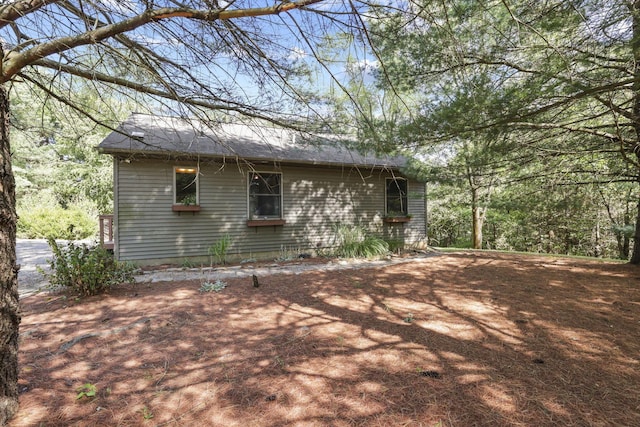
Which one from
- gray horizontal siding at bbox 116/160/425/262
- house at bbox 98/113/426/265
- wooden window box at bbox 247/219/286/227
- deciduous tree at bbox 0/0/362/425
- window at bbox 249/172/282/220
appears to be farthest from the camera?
window at bbox 249/172/282/220

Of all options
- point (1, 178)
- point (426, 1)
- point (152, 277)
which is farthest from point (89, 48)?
point (152, 277)

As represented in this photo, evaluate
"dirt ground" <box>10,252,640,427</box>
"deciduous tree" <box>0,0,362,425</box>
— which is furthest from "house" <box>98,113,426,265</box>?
"deciduous tree" <box>0,0,362,425</box>

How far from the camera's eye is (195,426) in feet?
5.41

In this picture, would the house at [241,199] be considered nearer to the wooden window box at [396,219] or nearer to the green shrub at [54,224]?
the wooden window box at [396,219]

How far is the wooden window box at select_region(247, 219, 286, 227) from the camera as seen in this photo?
24.6ft

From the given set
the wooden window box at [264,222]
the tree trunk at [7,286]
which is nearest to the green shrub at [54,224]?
the wooden window box at [264,222]

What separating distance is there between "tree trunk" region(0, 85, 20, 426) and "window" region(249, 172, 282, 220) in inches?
236

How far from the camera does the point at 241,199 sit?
7.57 metres

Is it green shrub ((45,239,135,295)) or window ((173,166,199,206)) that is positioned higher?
window ((173,166,199,206))

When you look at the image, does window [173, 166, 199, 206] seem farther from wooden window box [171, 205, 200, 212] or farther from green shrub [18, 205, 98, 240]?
green shrub [18, 205, 98, 240]

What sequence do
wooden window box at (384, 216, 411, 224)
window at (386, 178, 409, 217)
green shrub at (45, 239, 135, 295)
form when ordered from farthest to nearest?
window at (386, 178, 409, 217) → wooden window box at (384, 216, 411, 224) → green shrub at (45, 239, 135, 295)

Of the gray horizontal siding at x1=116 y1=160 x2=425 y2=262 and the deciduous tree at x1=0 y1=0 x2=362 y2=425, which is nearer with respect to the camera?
the deciduous tree at x1=0 y1=0 x2=362 y2=425

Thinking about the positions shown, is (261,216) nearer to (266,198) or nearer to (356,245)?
(266,198)

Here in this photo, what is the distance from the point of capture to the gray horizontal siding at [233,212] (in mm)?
6387
